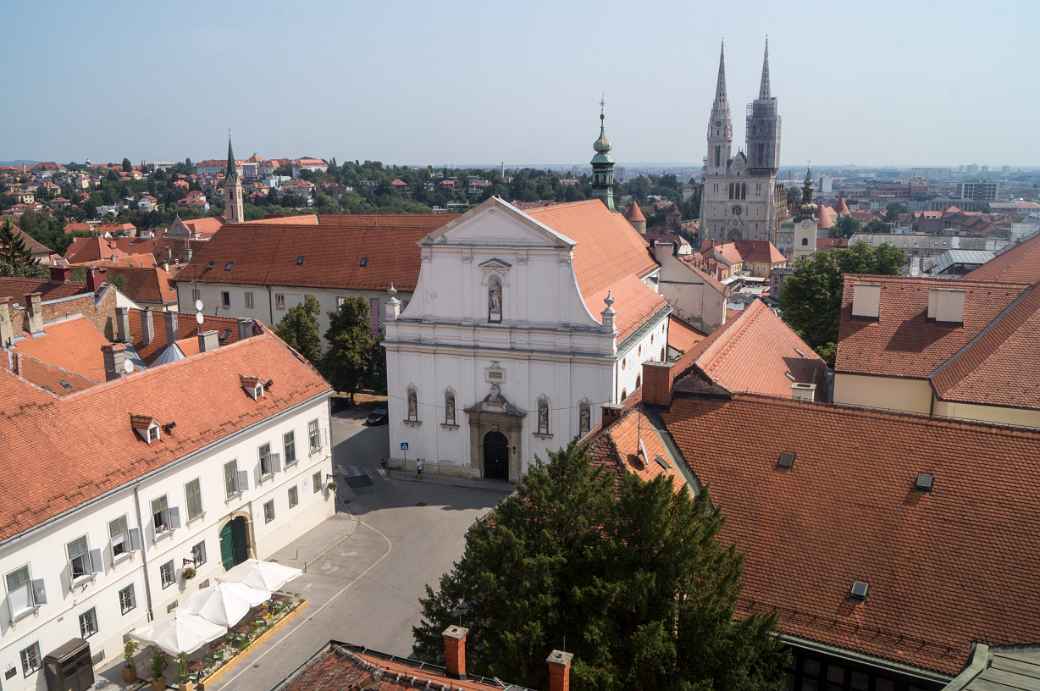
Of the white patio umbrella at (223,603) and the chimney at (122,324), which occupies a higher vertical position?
the chimney at (122,324)

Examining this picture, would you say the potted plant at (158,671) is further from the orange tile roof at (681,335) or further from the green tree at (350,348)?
the orange tile roof at (681,335)

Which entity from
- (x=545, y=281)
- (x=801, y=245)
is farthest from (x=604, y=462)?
(x=801, y=245)

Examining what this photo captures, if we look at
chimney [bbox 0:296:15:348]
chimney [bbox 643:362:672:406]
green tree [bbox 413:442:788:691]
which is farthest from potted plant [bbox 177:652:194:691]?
chimney [bbox 0:296:15:348]

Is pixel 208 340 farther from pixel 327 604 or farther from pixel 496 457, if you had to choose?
pixel 496 457

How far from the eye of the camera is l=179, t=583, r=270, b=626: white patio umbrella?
76.5ft

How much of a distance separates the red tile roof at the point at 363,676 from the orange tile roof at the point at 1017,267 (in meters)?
31.2

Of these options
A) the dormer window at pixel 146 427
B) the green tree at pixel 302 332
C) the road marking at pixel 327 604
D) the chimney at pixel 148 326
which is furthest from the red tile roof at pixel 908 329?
the chimney at pixel 148 326

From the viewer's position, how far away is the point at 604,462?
1981 cm

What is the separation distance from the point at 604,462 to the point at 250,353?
16.8 m

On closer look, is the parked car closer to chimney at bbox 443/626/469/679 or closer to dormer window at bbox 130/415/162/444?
dormer window at bbox 130/415/162/444

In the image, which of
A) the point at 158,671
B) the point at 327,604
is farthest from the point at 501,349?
the point at 158,671

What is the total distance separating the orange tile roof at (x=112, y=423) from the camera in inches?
834

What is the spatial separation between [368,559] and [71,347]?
1742 centimetres

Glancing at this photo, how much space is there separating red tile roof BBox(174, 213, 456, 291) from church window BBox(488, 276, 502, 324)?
54.8 feet
